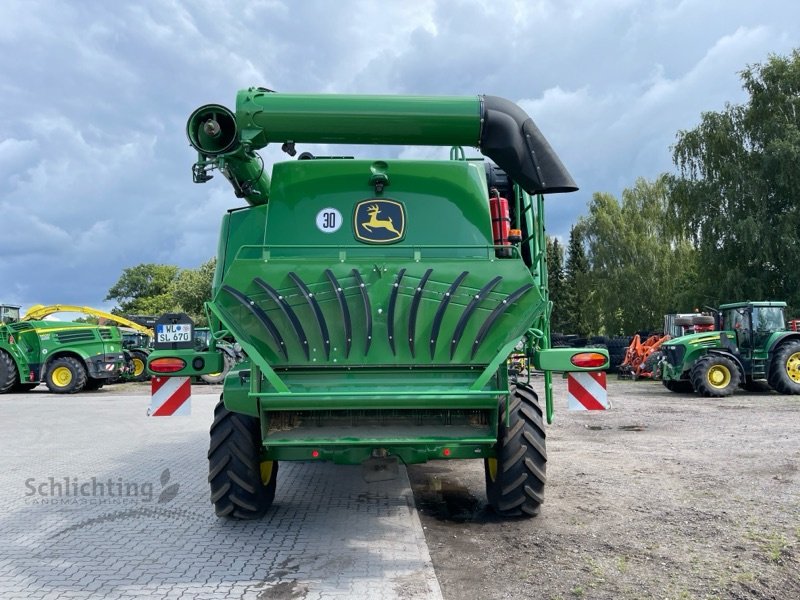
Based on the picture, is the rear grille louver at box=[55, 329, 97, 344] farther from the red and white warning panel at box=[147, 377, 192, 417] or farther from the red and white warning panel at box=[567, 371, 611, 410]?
the red and white warning panel at box=[567, 371, 611, 410]

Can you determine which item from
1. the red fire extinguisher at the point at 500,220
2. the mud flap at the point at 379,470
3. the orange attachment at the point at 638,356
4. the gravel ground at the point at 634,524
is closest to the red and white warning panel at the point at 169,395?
the mud flap at the point at 379,470

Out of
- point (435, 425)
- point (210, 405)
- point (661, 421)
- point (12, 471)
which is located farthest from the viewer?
point (210, 405)

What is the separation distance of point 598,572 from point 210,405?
14.2 metres

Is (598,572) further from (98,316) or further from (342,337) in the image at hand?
(98,316)

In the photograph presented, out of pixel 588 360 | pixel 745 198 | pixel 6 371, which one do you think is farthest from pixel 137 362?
pixel 745 198

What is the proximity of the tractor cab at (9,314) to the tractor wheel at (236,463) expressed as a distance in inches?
776

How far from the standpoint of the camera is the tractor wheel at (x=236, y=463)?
5.12m

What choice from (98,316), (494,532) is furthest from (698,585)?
(98,316)

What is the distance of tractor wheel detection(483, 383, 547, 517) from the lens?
507 centimetres

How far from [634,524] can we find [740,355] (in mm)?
13875

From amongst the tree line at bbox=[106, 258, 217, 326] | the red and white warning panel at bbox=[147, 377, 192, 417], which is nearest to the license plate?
the red and white warning panel at bbox=[147, 377, 192, 417]

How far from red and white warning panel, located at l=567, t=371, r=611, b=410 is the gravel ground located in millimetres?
965

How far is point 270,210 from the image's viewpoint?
5812mm

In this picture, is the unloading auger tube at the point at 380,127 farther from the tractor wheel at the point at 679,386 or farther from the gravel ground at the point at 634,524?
the tractor wheel at the point at 679,386
